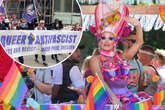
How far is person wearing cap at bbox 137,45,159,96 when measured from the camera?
371 cm

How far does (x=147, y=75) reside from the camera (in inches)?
147

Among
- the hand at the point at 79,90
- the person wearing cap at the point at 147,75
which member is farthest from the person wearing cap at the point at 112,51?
the hand at the point at 79,90

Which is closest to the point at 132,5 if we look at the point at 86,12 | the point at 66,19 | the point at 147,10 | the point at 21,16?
the point at 147,10

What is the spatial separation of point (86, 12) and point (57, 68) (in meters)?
0.75

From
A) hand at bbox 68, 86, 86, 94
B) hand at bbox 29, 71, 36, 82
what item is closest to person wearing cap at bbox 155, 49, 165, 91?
hand at bbox 68, 86, 86, 94

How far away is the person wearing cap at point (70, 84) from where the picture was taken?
144 inches

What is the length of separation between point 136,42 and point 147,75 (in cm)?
43

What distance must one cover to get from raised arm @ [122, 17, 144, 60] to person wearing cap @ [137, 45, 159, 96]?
10 centimetres

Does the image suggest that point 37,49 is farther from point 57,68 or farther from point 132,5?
point 132,5

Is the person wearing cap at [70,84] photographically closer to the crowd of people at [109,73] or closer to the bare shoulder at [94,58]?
the crowd of people at [109,73]

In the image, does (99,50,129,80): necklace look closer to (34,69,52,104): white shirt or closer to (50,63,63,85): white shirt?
(50,63,63,85): white shirt

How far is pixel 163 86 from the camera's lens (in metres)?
3.73

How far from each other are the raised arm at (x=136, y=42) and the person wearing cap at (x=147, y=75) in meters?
0.10

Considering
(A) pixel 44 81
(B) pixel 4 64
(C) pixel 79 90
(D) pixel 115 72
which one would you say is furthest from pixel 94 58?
(B) pixel 4 64
